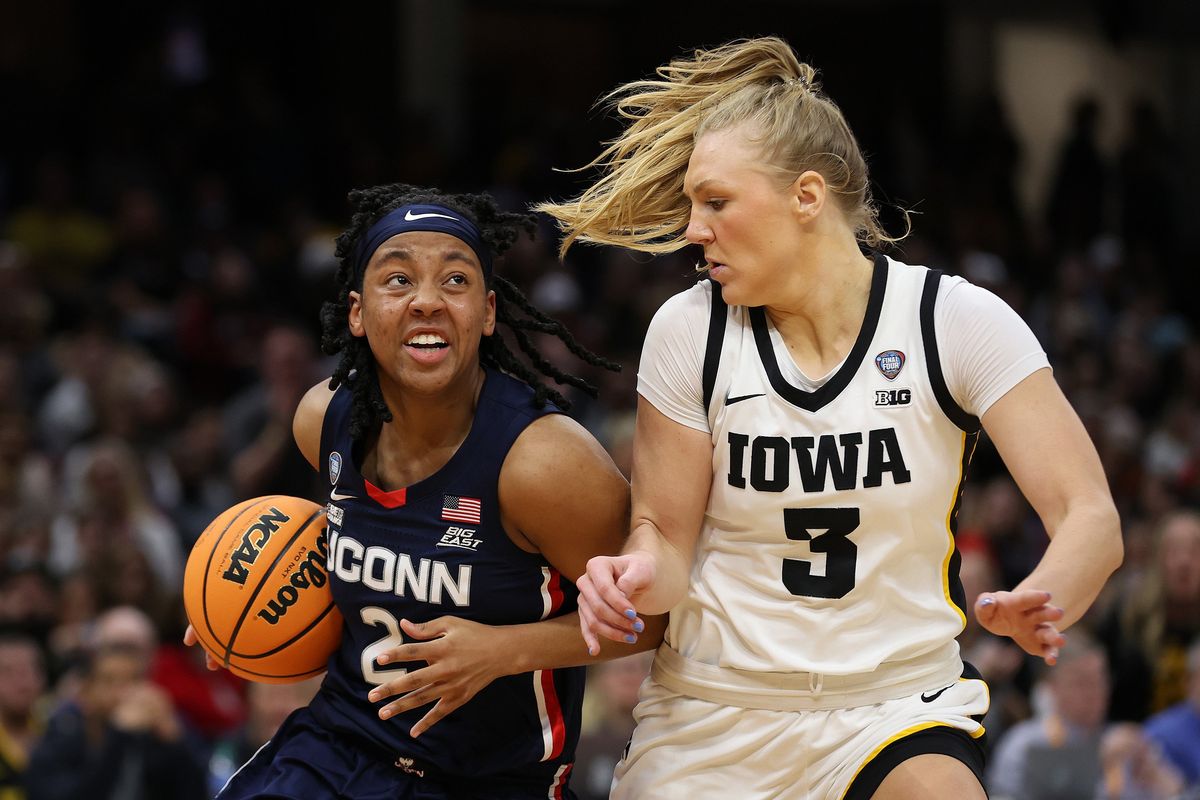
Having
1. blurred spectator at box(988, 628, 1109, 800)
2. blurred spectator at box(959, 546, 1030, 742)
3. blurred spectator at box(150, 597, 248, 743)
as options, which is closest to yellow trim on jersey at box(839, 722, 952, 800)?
blurred spectator at box(988, 628, 1109, 800)

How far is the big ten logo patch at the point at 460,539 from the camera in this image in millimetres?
3230

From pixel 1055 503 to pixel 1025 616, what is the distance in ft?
1.30

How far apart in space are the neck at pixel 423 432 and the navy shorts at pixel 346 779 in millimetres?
544

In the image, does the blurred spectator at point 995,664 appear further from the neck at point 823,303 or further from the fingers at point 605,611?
the fingers at point 605,611

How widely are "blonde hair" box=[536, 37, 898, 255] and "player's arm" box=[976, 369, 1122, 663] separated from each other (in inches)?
21.5

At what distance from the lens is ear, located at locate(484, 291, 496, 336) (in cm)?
340

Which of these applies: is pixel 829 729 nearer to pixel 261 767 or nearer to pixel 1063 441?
pixel 1063 441

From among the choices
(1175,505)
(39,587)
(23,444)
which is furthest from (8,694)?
(1175,505)

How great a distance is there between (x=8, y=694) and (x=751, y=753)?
3.96m

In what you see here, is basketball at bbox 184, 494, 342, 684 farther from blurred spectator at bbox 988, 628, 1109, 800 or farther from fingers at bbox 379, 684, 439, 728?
blurred spectator at bbox 988, 628, 1109, 800

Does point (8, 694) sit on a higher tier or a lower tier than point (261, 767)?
lower

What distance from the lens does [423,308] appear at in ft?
10.5

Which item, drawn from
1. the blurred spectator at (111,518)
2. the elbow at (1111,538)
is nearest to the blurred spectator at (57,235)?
the blurred spectator at (111,518)

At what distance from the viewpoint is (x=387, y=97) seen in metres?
13.1
